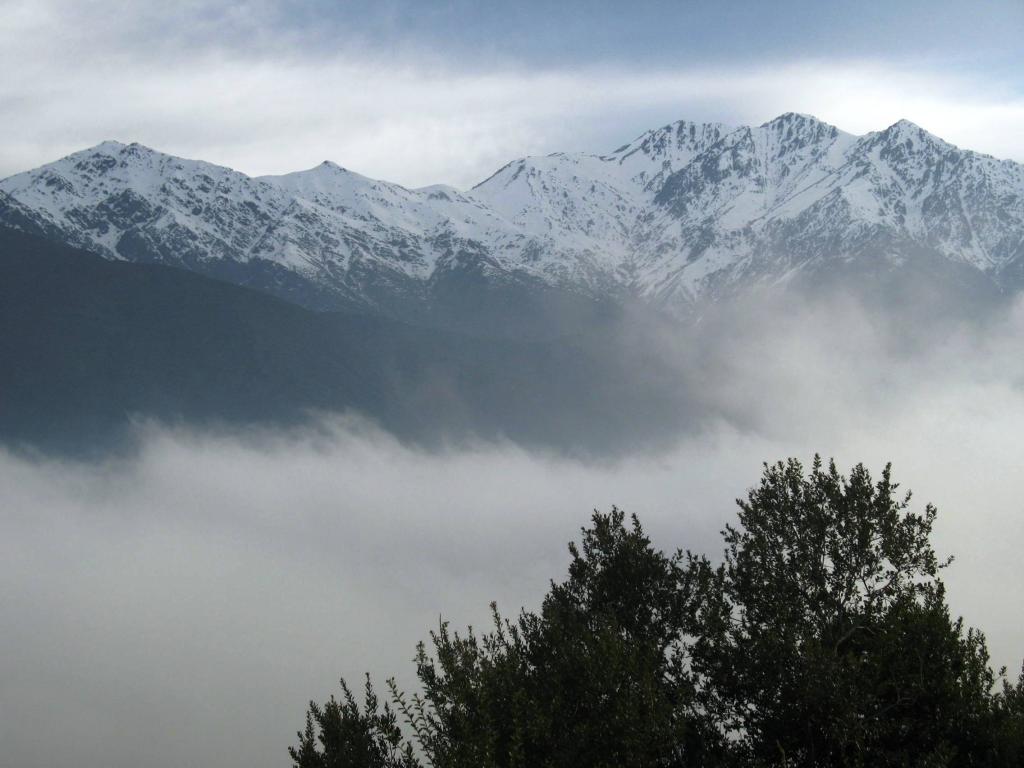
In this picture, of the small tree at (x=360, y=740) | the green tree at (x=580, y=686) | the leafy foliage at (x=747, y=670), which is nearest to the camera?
the green tree at (x=580, y=686)

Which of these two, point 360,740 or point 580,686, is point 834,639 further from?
point 360,740

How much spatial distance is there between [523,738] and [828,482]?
16.5m

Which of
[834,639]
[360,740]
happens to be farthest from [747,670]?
[360,740]

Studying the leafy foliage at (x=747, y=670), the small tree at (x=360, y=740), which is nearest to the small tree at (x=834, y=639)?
the leafy foliage at (x=747, y=670)

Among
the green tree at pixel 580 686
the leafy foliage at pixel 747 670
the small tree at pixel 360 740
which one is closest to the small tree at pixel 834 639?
the leafy foliage at pixel 747 670

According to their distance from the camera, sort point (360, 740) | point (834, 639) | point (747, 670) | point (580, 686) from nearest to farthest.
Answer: point (580, 686) < point (747, 670) < point (834, 639) < point (360, 740)

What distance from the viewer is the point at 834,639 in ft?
131

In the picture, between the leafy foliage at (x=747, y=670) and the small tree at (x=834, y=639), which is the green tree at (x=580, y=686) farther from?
the small tree at (x=834, y=639)

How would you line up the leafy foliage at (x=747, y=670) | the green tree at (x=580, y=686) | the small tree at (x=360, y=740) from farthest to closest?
the small tree at (x=360, y=740) < the leafy foliage at (x=747, y=670) < the green tree at (x=580, y=686)

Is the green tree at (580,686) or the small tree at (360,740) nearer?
the green tree at (580,686)

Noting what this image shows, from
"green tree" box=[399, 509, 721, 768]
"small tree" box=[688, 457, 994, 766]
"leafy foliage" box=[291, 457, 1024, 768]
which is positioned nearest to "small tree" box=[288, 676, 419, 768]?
"leafy foliage" box=[291, 457, 1024, 768]

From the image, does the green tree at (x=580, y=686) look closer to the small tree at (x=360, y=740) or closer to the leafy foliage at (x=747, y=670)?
the leafy foliage at (x=747, y=670)

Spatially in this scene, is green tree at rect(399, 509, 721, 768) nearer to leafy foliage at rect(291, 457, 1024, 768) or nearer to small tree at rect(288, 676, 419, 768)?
leafy foliage at rect(291, 457, 1024, 768)

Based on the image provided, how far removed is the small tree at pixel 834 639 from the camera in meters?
35.1
